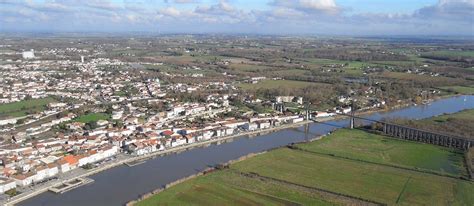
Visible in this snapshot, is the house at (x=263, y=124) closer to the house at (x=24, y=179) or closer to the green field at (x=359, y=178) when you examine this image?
the green field at (x=359, y=178)

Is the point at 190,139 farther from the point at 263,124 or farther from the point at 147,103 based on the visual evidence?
the point at 147,103

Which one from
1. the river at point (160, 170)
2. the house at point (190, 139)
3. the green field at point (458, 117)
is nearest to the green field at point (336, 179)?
the river at point (160, 170)

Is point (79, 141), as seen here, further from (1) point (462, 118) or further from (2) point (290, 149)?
(1) point (462, 118)

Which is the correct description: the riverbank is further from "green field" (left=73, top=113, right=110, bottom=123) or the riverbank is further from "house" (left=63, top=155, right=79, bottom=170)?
"green field" (left=73, top=113, right=110, bottom=123)

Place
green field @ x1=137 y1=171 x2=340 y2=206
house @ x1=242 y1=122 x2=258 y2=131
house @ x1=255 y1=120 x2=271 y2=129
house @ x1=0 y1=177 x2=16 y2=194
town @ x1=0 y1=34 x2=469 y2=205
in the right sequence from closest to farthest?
green field @ x1=137 y1=171 x2=340 y2=206 → house @ x1=0 y1=177 x2=16 y2=194 → town @ x1=0 y1=34 x2=469 y2=205 → house @ x1=242 y1=122 x2=258 y2=131 → house @ x1=255 y1=120 x2=271 y2=129

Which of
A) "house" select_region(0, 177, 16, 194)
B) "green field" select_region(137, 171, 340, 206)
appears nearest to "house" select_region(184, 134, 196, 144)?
"green field" select_region(137, 171, 340, 206)

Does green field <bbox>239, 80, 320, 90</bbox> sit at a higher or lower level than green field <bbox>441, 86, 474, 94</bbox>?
higher

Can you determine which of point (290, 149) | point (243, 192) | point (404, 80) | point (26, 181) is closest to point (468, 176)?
point (290, 149)
